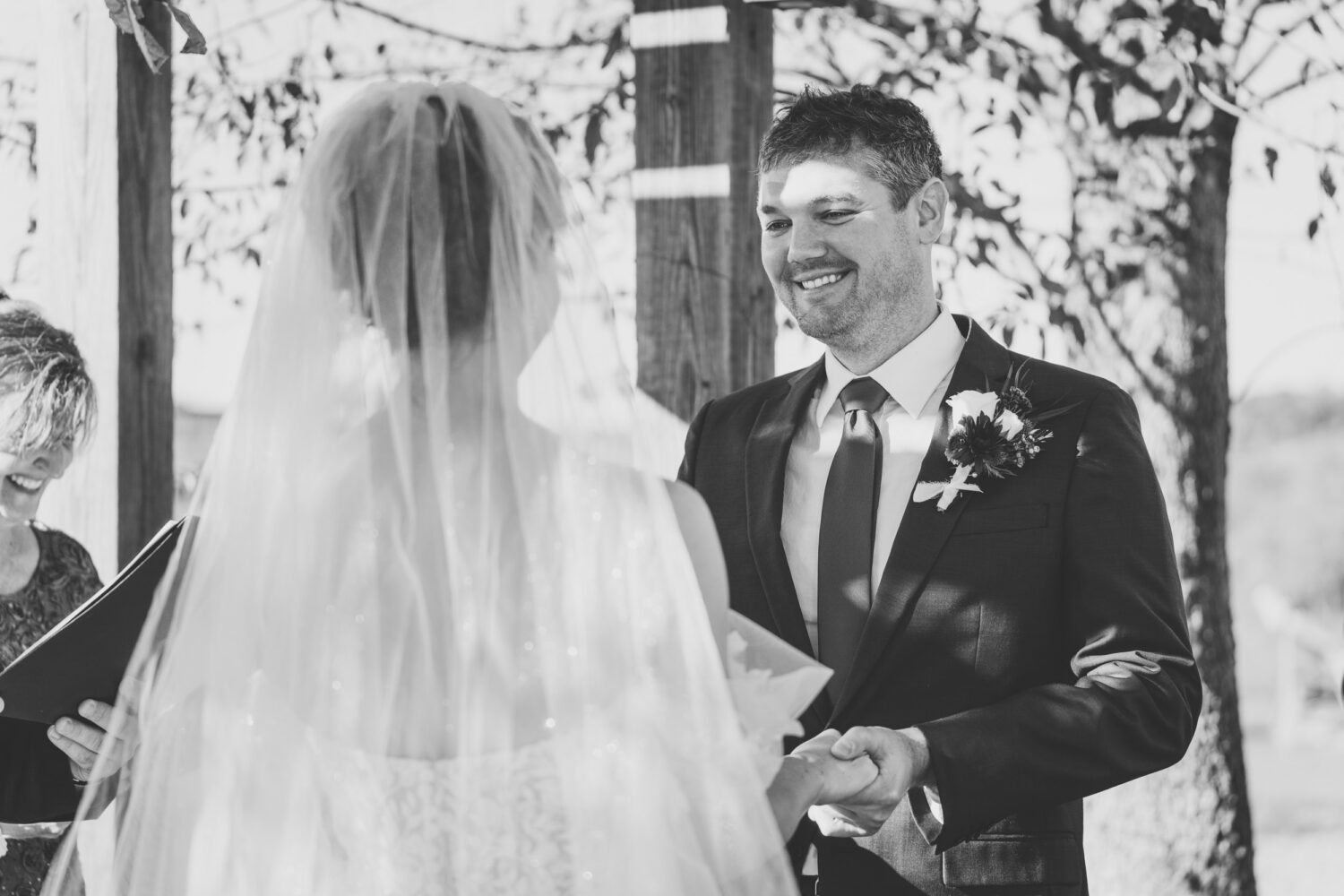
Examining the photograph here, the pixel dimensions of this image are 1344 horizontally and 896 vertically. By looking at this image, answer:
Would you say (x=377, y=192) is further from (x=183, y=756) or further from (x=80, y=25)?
(x=80, y=25)

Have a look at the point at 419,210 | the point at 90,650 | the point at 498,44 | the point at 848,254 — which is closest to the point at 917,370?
the point at 848,254

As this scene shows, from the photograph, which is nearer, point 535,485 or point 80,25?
point 535,485

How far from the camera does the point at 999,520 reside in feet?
8.16

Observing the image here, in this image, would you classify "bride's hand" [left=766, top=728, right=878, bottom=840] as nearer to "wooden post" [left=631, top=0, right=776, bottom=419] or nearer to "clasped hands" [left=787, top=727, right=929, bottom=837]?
"clasped hands" [left=787, top=727, right=929, bottom=837]

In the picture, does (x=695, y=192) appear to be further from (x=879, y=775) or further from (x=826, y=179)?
Result: (x=879, y=775)

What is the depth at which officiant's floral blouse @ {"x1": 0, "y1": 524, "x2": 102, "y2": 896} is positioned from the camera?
279cm

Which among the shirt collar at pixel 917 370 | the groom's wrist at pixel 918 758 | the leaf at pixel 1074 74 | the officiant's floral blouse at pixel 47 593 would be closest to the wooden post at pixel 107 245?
the officiant's floral blouse at pixel 47 593

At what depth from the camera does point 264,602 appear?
1808 mm

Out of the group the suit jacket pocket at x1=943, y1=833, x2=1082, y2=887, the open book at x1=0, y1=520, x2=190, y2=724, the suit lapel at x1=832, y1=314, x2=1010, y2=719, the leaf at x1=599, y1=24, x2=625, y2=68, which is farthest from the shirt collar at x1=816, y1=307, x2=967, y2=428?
the leaf at x1=599, y1=24, x2=625, y2=68

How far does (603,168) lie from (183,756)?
462 cm

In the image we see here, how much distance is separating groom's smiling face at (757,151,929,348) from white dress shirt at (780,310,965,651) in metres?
0.08

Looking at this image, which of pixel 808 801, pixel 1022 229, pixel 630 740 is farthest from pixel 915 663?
pixel 1022 229

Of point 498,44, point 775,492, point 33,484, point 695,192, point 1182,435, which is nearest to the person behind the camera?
point 775,492

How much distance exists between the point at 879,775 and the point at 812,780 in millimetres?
162
